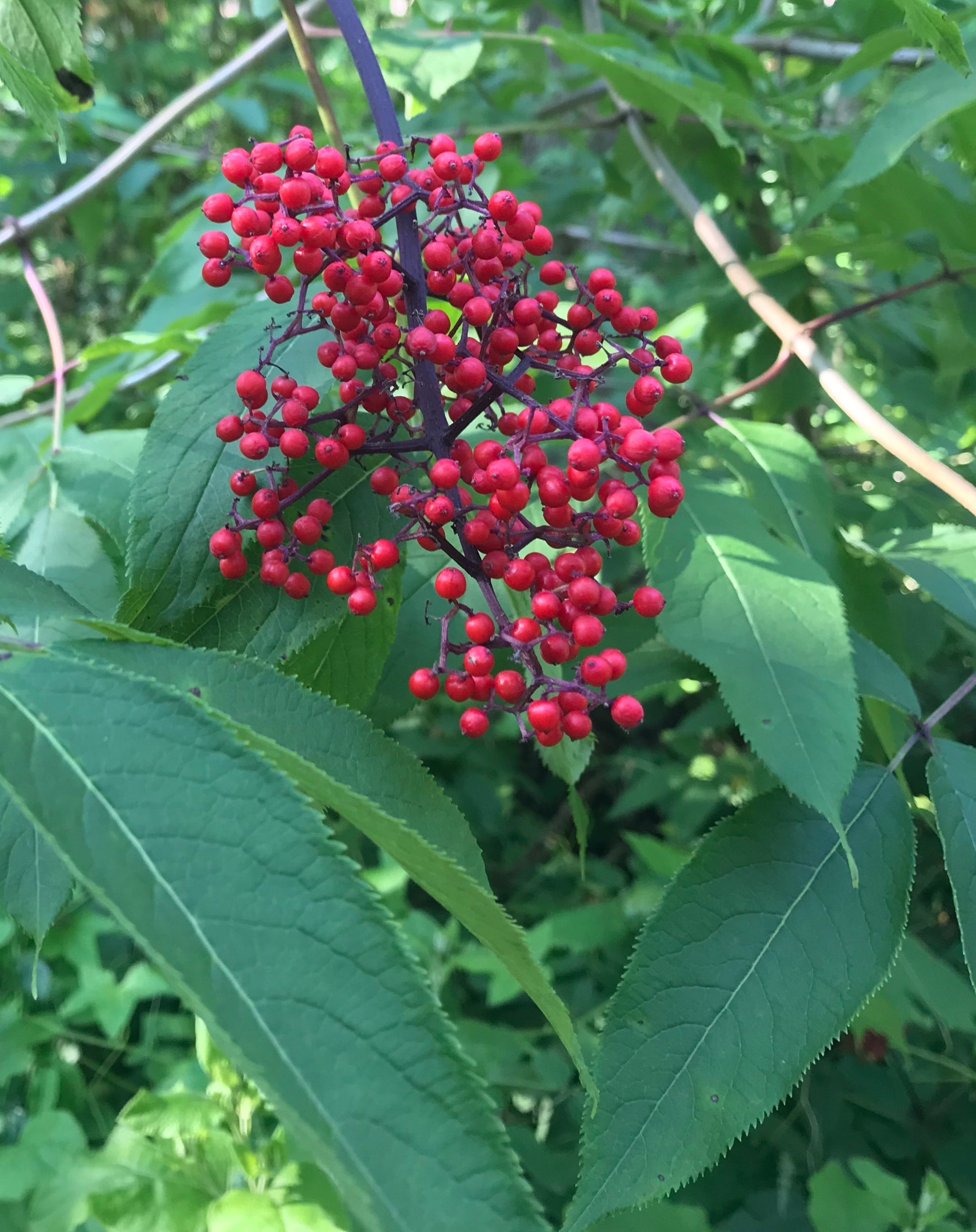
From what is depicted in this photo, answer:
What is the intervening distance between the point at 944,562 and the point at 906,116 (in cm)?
52

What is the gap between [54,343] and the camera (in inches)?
48.3

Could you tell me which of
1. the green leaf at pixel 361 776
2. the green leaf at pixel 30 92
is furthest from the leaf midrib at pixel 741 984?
the green leaf at pixel 30 92

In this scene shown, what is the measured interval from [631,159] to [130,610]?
157 cm

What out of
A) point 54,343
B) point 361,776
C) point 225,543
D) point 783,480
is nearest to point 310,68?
point 54,343

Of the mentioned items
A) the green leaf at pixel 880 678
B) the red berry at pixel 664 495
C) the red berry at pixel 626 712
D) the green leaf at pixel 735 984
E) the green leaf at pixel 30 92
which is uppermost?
the green leaf at pixel 30 92

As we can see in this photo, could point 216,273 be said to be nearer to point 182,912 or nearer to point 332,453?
point 332,453

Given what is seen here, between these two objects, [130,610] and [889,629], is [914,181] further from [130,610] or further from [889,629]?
[130,610]

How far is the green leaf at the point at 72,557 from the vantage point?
0.92 metres

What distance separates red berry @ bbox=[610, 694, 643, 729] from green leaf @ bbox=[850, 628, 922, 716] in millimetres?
256

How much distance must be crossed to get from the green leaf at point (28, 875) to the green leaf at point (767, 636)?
57 centimetres

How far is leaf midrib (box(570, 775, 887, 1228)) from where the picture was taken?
2.05 ft

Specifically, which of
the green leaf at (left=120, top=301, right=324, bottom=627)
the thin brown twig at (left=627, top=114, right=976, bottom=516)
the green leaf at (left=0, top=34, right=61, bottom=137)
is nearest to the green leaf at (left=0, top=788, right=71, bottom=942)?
the green leaf at (left=120, top=301, right=324, bottom=627)

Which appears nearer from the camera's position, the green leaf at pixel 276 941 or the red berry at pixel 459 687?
the green leaf at pixel 276 941

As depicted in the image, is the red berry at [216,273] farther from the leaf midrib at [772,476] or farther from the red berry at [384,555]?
the leaf midrib at [772,476]
